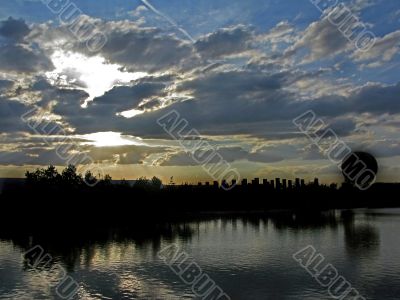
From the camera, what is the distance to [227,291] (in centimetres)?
3127

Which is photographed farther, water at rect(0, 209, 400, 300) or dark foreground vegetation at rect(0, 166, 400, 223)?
dark foreground vegetation at rect(0, 166, 400, 223)

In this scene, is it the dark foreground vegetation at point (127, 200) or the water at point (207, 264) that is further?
the dark foreground vegetation at point (127, 200)

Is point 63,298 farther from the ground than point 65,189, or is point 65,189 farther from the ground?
point 65,189

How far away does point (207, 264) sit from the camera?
136ft

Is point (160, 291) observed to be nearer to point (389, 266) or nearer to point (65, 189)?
point (389, 266)

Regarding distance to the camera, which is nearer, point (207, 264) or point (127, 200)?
point (207, 264)

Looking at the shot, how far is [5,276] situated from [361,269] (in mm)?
26054

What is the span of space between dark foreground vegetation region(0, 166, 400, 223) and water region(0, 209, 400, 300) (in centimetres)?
1922

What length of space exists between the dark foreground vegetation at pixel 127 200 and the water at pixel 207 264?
63.1 feet

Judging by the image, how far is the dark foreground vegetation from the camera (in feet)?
274

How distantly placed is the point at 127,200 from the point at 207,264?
57.4 meters

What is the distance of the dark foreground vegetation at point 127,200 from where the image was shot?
83500mm

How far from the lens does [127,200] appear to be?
97000mm

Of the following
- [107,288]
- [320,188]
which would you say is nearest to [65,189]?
[107,288]
